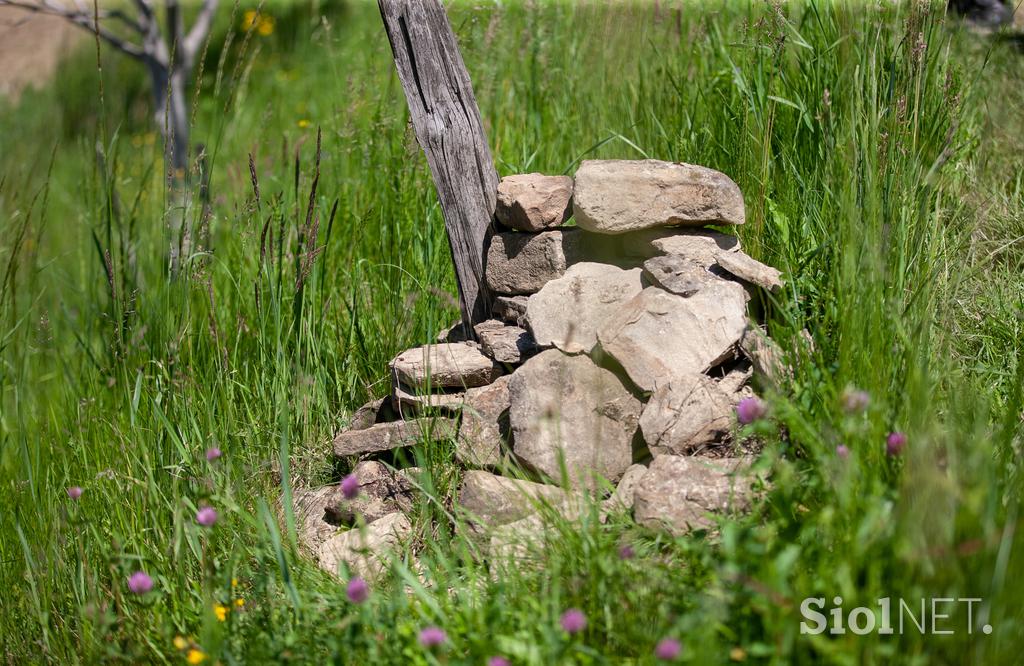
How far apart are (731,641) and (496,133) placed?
123 inches

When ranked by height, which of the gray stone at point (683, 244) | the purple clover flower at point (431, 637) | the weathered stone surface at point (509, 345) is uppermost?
the gray stone at point (683, 244)

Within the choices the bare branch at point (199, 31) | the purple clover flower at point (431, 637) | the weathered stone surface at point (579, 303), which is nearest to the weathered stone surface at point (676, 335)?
the weathered stone surface at point (579, 303)

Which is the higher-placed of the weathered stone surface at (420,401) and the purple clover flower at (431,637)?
the purple clover flower at (431,637)

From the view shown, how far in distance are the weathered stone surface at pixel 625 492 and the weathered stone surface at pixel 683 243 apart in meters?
0.69

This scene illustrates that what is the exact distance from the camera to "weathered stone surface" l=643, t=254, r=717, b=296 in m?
2.77

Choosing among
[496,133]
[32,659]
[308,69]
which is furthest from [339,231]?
[308,69]

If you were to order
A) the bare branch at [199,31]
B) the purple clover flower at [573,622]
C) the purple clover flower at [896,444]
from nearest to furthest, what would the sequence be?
the purple clover flower at [573,622], the purple clover flower at [896,444], the bare branch at [199,31]

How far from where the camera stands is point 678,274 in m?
2.80

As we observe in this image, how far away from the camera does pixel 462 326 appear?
3398mm

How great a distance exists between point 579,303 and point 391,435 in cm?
73

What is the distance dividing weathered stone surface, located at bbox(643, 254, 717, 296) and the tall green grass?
24 centimetres

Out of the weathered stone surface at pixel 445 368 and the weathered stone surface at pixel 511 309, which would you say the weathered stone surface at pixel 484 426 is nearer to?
the weathered stone surface at pixel 445 368

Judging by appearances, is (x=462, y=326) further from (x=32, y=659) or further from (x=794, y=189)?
(x=32, y=659)

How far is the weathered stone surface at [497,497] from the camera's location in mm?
2576
